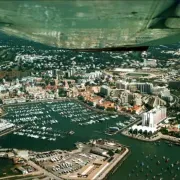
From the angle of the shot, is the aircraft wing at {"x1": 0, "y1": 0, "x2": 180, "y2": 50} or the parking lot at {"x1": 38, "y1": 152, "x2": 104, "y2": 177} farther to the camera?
the parking lot at {"x1": 38, "y1": 152, "x2": 104, "y2": 177}

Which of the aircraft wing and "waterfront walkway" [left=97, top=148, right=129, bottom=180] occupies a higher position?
the aircraft wing

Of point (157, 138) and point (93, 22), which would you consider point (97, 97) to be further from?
point (93, 22)

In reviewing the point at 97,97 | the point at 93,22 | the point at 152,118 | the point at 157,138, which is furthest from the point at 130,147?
the point at 93,22

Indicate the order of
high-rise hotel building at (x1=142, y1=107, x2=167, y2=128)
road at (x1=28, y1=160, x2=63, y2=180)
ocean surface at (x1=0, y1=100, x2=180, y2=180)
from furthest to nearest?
high-rise hotel building at (x1=142, y1=107, x2=167, y2=128), ocean surface at (x1=0, y1=100, x2=180, y2=180), road at (x1=28, y1=160, x2=63, y2=180)

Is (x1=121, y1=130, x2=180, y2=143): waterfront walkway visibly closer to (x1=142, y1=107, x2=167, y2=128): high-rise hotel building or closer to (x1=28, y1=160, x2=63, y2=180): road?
(x1=142, y1=107, x2=167, y2=128): high-rise hotel building

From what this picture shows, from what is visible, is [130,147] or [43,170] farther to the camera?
[130,147]

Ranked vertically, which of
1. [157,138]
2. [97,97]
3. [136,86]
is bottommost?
[157,138]

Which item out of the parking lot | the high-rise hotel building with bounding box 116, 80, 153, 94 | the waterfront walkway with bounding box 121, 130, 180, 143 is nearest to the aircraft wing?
the parking lot
